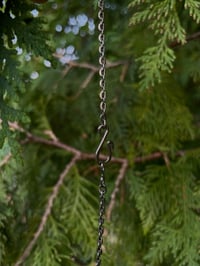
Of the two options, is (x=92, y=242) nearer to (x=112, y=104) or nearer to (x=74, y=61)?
(x=112, y=104)

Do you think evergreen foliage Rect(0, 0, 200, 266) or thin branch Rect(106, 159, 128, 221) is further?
thin branch Rect(106, 159, 128, 221)

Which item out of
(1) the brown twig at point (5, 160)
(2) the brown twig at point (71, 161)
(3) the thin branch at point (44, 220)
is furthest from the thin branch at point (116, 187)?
(1) the brown twig at point (5, 160)

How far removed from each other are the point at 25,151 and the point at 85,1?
58 cm

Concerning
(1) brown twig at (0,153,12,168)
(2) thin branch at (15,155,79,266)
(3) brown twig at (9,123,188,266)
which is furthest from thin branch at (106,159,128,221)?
(1) brown twig at (0,153,12,168)

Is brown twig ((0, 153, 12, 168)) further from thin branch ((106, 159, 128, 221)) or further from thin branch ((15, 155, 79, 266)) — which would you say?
thin branch ((106, 159, 128, 221))

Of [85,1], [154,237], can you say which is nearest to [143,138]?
[154,237]

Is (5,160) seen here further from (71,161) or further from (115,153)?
(115,153)

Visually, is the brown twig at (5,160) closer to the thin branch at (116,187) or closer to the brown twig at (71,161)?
the brown twig at (71,161)

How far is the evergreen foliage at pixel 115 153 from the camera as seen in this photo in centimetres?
116

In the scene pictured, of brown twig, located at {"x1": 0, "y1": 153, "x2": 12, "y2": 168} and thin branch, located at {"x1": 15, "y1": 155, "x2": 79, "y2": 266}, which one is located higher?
brown twig, located at {"x1": 0, "y1": 153, "x2": 12, "y2": 168}

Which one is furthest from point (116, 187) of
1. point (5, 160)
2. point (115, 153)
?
point (5, 160)

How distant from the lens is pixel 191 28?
5.87 ft

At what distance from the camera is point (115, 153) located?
1554 mm

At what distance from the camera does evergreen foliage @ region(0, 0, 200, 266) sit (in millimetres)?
1164
